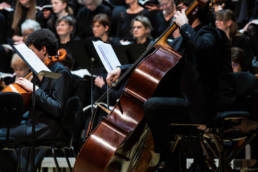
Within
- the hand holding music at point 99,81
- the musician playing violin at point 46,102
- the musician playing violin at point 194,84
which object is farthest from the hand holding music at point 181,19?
the hand holding music at point 99,81

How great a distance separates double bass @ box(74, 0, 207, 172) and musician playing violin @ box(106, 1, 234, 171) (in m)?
0.09

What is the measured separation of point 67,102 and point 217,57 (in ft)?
3.90

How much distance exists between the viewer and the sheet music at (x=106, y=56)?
3.62m

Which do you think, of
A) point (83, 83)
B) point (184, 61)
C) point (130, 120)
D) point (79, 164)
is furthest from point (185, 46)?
point (83, 83)

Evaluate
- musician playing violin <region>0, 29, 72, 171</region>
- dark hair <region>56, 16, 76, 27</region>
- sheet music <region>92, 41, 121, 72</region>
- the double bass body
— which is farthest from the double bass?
dark hair <region>56, 16, 76, 27</region>

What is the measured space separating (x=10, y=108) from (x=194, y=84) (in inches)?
53.8

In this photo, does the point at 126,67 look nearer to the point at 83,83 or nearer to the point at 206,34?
the point at 206,34

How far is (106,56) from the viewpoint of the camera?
12.0 ft

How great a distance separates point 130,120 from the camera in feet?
10.4

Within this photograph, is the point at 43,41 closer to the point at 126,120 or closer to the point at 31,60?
the point at 31,60

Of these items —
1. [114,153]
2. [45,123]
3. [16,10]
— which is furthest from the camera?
[16,10]

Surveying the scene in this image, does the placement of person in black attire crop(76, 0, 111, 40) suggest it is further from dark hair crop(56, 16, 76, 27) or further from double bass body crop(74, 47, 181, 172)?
double bass body crop(74, 47, 181, 172)

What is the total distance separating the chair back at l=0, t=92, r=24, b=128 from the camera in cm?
353

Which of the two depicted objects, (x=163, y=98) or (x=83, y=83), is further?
(x=83, y=83)
